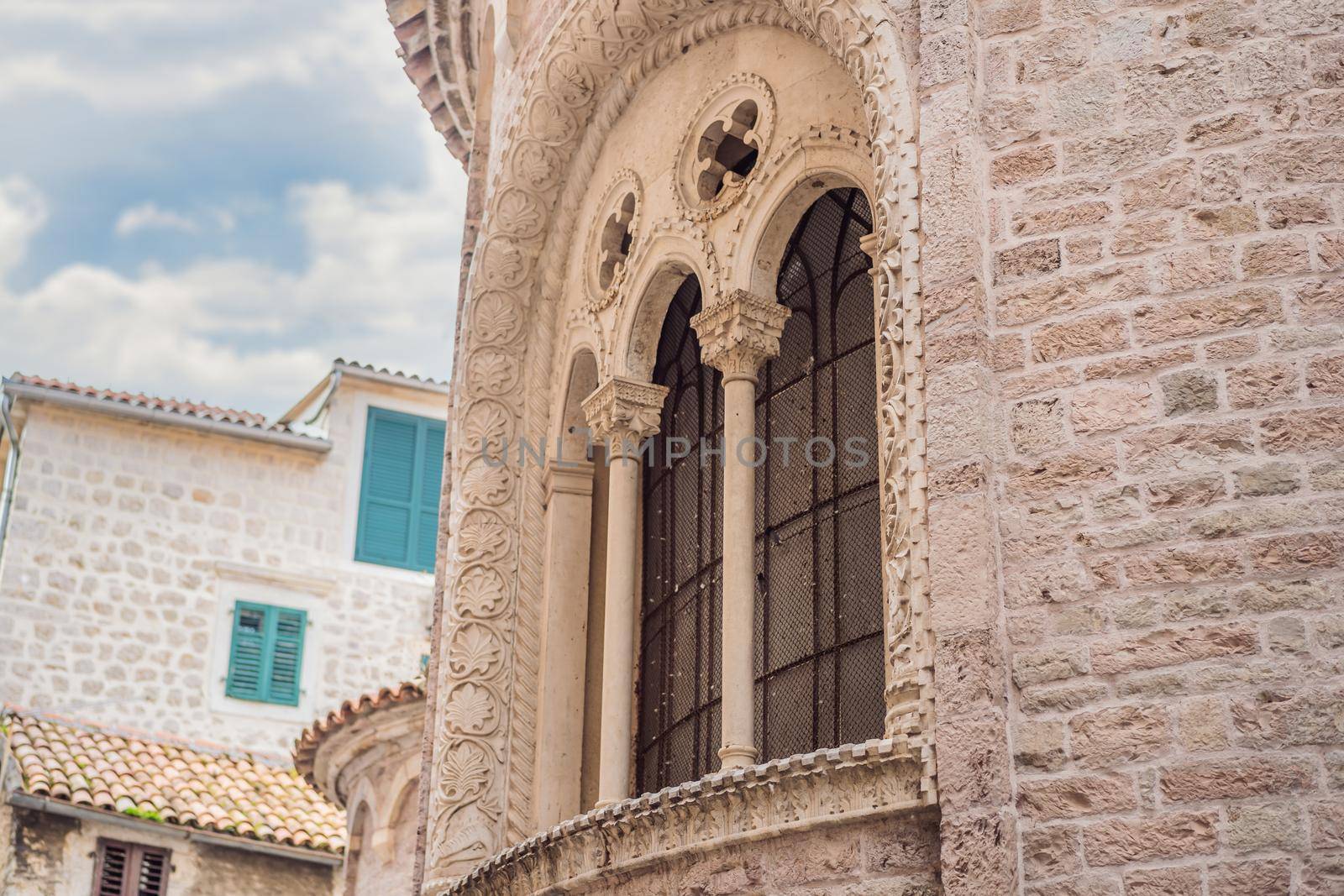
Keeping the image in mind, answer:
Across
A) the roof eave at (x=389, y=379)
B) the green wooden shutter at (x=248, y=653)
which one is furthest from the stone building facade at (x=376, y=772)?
the roof eave at (x=389, y=379)

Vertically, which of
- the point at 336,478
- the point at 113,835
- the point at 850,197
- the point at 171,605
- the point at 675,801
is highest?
the point at 336,478

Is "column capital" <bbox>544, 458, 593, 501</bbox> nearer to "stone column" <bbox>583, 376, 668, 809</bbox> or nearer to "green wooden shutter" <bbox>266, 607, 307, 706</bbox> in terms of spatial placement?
"stone column" <bbox>583, 376, 668, 809</bbox>

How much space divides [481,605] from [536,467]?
0.78 metres

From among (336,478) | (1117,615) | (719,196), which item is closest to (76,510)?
(336,478)

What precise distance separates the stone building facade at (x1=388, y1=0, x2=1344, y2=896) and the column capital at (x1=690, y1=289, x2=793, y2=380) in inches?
0.6

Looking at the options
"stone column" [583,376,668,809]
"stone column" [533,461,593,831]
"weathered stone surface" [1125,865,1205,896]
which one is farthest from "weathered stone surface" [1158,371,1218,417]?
"stone column" [533,461,593,831]

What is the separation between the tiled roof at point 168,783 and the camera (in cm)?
1478

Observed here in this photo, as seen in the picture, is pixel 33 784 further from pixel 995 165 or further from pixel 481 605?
pixel 995 165

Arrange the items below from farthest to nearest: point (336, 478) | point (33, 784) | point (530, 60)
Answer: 1. point (336, 478)
2. point (33, 784)
3. point (530, 60)

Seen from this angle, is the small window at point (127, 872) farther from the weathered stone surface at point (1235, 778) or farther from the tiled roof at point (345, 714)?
the weathered stone surface at point (1235, 778)

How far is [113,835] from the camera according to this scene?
14.9 metres

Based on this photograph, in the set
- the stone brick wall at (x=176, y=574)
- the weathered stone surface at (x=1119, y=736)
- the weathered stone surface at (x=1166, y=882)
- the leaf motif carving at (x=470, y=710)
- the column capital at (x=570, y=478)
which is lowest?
the weathered stone surface at (x=1166, y=882)

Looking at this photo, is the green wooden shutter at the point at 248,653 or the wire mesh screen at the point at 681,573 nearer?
the wire mesh screen at the point at 681,573

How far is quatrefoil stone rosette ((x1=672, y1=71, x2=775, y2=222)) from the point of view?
786cm
